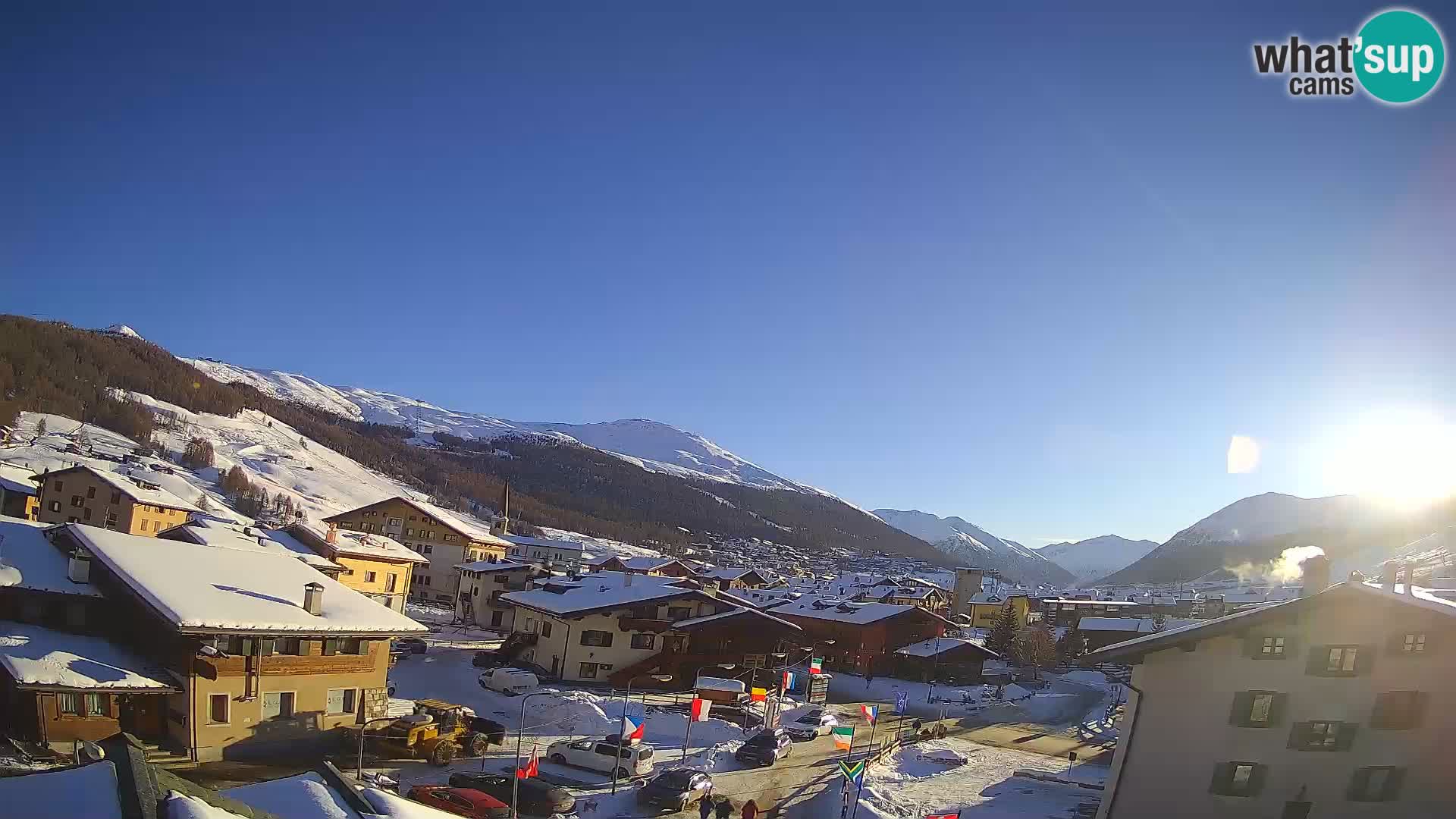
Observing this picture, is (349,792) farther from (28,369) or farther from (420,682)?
(28,369)

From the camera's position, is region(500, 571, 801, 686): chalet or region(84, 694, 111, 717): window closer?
region(84, 694, 111, 717): window

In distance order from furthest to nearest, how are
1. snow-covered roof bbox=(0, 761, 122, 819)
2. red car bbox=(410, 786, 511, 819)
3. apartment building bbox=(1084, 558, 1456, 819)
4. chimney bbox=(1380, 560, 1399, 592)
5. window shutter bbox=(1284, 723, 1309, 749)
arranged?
chimney bbox=(1380, 560, 1399, 592)
window shutter bbox=(1284, 723, 1309, 749)
apartment building bbox=(1084, 558, 1456, 819)
red car bbox=(410, 786, 511, 819)
snow-covered roof bbox=(0, 761, 122, 819)

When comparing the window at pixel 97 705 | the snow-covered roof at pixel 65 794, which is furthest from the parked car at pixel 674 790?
the snow-covered roof at pixel 65 794

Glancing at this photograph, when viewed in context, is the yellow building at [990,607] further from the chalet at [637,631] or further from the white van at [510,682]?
the white van at [510,682]

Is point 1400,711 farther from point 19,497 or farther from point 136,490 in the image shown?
point 19,497

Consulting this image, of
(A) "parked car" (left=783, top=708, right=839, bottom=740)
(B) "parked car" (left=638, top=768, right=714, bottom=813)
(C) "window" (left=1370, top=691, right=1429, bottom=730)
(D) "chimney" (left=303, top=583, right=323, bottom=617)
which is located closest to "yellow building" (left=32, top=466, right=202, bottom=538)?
(D) "chimney" (left=303, top=583, right=323, bottom=617)

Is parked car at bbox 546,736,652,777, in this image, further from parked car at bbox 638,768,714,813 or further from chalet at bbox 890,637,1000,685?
chalet at bbox 890,637,1000,685
